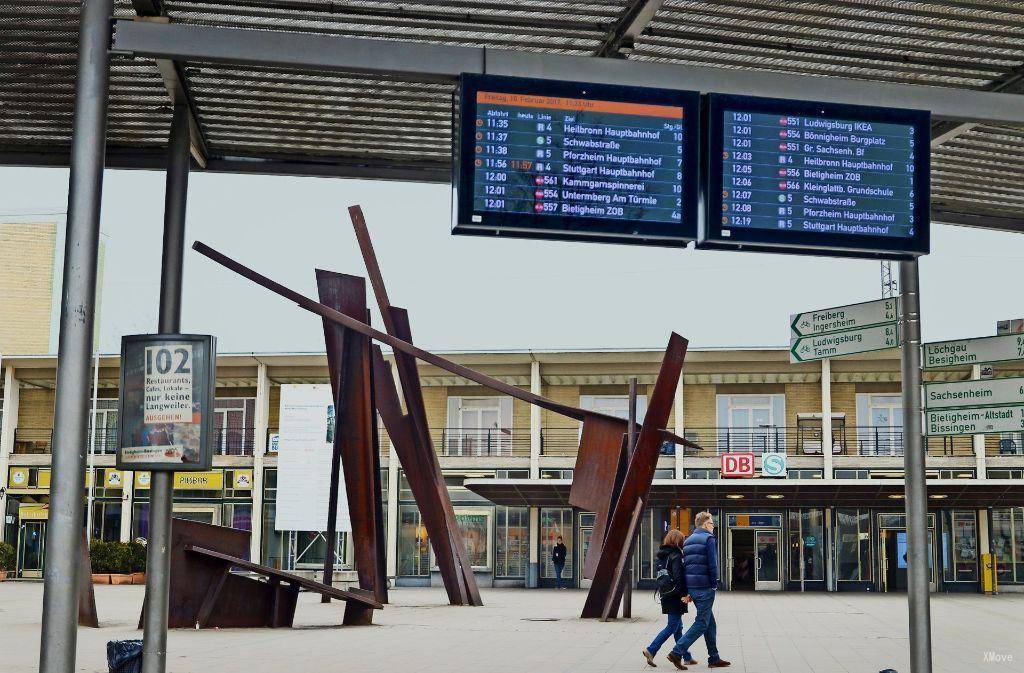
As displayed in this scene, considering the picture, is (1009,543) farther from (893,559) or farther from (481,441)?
(481,441)

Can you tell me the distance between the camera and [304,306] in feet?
64.6

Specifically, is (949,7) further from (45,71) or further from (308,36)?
(45,71)

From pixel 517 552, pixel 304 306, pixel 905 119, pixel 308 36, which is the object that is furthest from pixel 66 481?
pixel 517 552

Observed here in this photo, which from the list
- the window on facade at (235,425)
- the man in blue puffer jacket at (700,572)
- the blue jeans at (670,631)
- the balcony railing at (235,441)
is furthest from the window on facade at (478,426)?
the man in blue puffer jacket at (700,572)

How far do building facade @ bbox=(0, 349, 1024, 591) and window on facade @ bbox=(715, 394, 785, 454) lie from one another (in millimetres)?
69

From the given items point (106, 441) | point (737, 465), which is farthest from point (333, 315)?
point (106, 441)

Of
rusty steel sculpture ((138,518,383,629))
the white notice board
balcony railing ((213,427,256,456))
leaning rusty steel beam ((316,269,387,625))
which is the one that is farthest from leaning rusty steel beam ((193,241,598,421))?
balcony railing ((213,427,256,456))

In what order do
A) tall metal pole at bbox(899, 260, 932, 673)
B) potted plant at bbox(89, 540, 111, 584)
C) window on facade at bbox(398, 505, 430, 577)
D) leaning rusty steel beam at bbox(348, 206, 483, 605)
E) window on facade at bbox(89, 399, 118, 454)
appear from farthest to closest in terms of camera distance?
window on facade at bbox(89, 399, 118, 454) → window on facade at bbox(398, 505, 430, 577) → potted plant at bbox(89, 540, 111, 584) → leaning rusty steel beam at bbox(348, 206, 483, 605) → tall metal pole at bbox(899, 260, 932, 673)

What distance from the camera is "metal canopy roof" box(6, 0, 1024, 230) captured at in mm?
8422

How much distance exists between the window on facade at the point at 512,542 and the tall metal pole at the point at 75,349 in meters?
34.7

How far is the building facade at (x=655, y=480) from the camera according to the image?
39000mm

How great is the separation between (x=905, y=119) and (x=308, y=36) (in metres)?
4.30

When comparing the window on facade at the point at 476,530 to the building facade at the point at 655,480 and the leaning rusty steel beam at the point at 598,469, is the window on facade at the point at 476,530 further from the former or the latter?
the leaning rusty steel beam at the point at 598,469

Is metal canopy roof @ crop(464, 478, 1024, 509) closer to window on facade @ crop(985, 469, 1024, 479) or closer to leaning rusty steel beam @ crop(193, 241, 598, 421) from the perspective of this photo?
window on facade @ crop(985, 469, 1024, 479)
